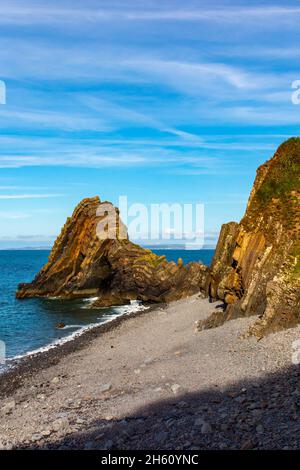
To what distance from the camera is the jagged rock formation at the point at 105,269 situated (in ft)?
227

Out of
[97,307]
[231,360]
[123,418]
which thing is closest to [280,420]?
[123,418]

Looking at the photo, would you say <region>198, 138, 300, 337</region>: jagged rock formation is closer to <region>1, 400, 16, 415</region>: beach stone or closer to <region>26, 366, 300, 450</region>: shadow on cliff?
<region>26, 366, 300, 450</region>: shadow on cliff

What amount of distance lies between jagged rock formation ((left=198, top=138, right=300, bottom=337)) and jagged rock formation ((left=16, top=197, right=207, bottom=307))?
1075 inches

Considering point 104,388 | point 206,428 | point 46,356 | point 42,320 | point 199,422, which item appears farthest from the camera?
point 42,320

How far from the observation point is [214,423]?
15023 mm

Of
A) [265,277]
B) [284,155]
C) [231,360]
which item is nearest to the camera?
[231,360]

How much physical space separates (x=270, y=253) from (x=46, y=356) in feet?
68.5

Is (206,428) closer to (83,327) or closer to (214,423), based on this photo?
(214,423)

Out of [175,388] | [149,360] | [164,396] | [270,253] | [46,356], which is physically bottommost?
[46,356]

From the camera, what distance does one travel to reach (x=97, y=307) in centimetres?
6806

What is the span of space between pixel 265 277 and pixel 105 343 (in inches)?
664

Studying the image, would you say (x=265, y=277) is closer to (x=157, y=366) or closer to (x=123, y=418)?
(x=157, y=366)

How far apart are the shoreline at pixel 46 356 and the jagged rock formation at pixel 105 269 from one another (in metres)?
15.7

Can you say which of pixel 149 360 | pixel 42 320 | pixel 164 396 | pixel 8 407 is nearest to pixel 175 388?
pixel 164 396
